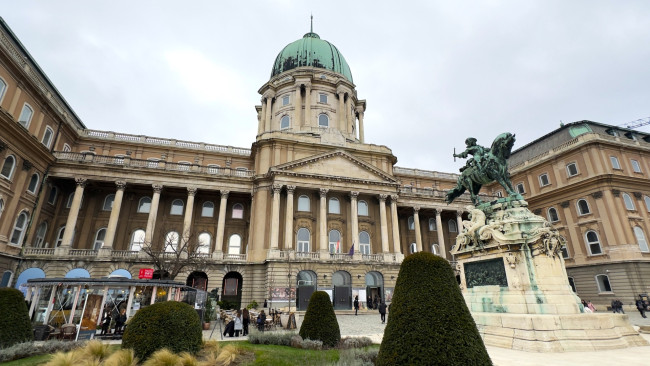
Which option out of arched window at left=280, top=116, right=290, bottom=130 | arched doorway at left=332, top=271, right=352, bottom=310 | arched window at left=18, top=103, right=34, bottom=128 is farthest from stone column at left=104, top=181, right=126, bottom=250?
arched window at left=280, top=116, right=290, bottom=130

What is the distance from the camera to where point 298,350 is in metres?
10.6

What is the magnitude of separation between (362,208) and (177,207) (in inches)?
800

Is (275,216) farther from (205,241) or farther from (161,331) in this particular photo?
(161,331)

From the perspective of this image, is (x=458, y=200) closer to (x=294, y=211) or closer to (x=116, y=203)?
(x=294, y=211)

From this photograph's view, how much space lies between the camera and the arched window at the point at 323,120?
4641cm

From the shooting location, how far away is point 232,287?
35062 mm

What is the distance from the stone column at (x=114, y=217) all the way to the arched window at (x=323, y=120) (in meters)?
25.3

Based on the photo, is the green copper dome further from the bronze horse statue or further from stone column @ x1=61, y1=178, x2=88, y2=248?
the bronze horse statue

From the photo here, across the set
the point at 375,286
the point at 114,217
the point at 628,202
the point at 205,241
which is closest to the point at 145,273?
the point at 114,217

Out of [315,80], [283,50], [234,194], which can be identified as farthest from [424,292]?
[283,50]

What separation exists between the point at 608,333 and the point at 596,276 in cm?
3291

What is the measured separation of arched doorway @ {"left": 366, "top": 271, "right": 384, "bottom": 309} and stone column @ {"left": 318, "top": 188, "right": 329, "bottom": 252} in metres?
5.09

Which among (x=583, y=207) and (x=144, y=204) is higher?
(x=144, y=204)

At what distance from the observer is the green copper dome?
50719 mm
